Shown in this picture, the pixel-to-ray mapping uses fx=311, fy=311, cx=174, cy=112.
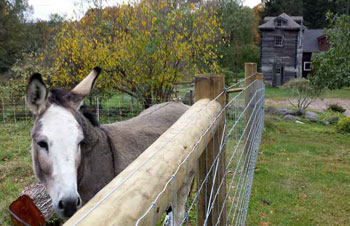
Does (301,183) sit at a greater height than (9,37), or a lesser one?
lesser

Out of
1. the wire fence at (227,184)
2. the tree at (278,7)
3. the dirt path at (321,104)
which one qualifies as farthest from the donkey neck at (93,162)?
the tree at (278,7)

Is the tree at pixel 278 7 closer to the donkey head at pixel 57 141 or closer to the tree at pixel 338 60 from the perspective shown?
the tree at pixel 338 60

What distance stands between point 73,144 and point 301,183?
17.2 feet

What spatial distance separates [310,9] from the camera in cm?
4603

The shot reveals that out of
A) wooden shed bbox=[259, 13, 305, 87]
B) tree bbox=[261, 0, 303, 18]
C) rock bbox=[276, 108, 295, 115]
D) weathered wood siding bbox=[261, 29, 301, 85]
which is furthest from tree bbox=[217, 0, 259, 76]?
rock bbox=[276, 108, 295, 115]

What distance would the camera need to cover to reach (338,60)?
11758mm

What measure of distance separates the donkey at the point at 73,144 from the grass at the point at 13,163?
2063mm

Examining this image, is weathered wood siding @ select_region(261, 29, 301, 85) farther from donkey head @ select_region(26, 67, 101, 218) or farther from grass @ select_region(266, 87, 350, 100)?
donkey head @ select_region(26, 67, 101, 218)

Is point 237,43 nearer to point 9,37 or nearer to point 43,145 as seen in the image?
point 9,37

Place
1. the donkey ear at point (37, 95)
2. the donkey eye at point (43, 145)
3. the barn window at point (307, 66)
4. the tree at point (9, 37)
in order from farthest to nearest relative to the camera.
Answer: the barn window at point (307, 66)
the tree at point (9, 37)
the donkey ear at point (37, 95)
the donkey eye at point (43, 145)

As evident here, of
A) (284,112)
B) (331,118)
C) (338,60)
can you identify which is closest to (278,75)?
(284,112)

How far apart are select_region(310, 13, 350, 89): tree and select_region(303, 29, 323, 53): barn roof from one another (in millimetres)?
25128

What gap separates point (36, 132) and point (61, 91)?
0.49 meters

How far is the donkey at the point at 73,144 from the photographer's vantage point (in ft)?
7.00
